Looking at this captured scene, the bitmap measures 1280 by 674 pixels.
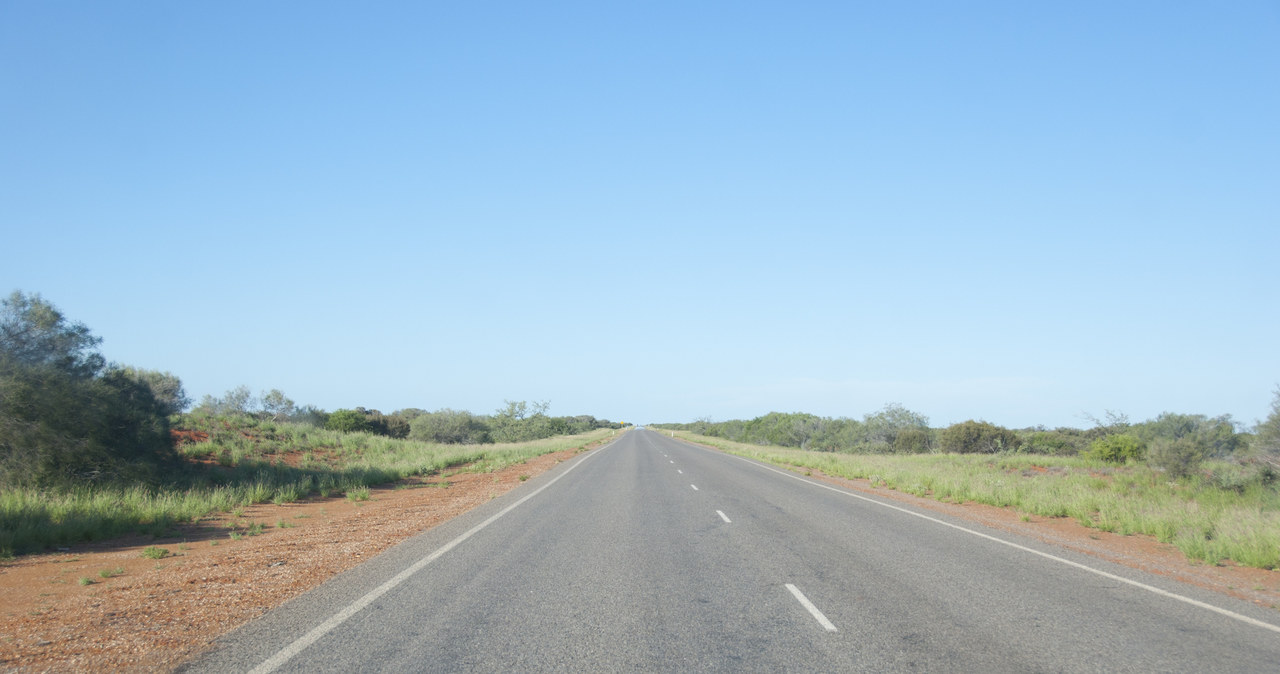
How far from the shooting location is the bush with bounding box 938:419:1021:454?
53031 millimetres

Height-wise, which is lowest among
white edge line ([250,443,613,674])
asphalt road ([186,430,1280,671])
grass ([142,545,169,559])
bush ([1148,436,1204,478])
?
grass ([142,545,169,559])

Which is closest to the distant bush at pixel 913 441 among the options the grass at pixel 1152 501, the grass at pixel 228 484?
the grass at pixel 1152 501

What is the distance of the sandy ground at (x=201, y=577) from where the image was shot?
18.4 ft

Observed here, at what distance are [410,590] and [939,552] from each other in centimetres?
706

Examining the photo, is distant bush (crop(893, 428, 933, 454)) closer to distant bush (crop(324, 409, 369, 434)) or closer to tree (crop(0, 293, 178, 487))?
distant bush (crop(324, 409, 369, 434))

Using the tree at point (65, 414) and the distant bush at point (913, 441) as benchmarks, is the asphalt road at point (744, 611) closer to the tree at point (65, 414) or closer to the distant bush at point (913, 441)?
the tree at point (65, 414)

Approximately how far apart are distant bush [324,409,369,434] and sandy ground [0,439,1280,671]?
4477 cm

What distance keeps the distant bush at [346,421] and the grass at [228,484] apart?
66.9ft

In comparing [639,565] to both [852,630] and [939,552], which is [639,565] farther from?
[939,552]

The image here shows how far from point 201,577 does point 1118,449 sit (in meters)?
38.2

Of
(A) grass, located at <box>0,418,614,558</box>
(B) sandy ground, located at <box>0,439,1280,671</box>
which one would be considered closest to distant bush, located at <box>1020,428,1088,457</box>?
(A) grass, located at <box>0,418,614,558</box>

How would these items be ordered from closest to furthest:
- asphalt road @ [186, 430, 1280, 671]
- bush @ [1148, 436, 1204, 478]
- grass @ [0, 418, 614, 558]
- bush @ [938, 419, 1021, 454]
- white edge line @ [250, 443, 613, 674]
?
white edge line @ [250, 443, 613, 674] → asphalt road @ [186, 430, 1280, 671] → grass @ [0, 418, 614, 558] → bush @ [1148, 436, 1204, 478] → bush @ [938, 419, 1021, 454]

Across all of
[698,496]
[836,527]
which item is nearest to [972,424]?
[698,496]

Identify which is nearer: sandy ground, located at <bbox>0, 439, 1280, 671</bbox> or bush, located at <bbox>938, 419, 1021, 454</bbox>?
sandy ground, located at <bbox>0, 439, 1280, 671</bbox>
